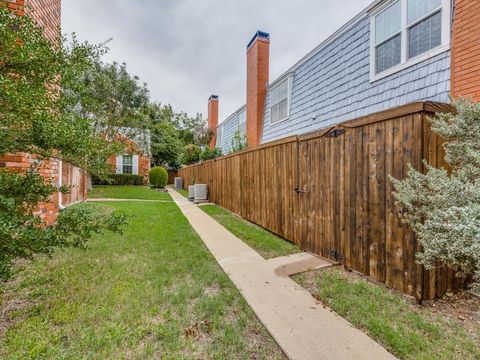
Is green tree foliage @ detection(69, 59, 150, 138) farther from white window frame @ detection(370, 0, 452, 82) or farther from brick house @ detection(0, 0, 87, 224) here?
white window frame @ detection(370, 0, 452, 82)

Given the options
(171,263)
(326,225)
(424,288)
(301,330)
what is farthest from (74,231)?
(424,288)

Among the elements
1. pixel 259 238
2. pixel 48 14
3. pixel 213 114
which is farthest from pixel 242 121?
pixel 48 14

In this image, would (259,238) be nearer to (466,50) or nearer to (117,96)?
(466,50)

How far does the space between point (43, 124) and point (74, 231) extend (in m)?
1.02

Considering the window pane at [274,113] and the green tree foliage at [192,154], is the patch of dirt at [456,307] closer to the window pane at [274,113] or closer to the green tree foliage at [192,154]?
the window pane at [274,113]

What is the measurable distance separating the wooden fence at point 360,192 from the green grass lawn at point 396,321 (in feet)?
0.86

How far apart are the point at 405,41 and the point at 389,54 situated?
0.39 metres

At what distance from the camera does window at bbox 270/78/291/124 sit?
8953mm

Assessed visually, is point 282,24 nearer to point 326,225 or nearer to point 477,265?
point 326,225

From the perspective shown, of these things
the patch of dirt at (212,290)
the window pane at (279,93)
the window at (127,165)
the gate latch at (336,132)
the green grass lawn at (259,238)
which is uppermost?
the window pane at (279,93)

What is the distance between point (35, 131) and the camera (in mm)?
2072

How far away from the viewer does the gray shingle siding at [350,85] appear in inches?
183

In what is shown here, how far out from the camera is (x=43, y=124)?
6.72 feet

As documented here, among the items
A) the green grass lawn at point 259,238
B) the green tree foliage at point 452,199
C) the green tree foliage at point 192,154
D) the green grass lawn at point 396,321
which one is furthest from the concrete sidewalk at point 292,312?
the green tree foliage at point 192,154
